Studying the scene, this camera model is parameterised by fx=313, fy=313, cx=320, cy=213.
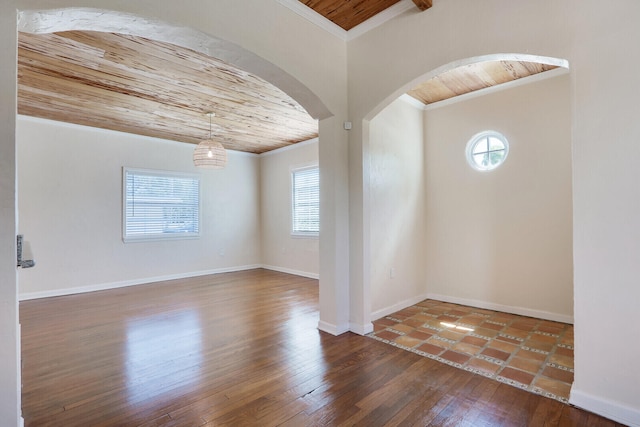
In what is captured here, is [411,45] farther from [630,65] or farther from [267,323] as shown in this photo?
[267,323]

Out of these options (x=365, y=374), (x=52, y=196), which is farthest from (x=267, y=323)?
(x=52, y=196)

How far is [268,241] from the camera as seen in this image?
24.7ft

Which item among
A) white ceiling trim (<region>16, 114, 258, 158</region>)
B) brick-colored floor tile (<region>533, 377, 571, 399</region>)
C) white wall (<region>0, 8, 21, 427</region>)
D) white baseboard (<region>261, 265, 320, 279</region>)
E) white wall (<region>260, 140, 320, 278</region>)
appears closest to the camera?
white wall (<region>0, 8, 21, 427</region>)

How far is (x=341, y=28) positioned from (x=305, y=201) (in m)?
3.84

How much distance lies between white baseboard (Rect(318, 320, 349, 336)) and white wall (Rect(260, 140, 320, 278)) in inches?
115

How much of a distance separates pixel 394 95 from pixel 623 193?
1.86 m

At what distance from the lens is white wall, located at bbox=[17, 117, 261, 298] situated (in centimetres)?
479

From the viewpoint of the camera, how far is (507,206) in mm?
3852

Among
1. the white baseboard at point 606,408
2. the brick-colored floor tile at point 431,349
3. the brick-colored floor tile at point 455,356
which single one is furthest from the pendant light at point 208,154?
the white baseboard at point 606,408

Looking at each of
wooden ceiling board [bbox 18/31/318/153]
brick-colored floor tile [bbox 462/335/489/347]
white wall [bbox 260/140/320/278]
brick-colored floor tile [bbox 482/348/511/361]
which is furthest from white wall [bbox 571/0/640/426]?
white wall [bbox 260/140/320/278]

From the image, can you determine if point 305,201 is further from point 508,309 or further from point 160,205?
point 508,309

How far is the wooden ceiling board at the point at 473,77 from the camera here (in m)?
3.34

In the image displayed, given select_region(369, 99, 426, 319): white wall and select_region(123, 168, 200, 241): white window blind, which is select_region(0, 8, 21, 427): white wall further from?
select_region(123, 168, 200, 241): white window blind

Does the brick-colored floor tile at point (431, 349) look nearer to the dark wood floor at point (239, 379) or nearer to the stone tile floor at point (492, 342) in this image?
the stone tile floor at point (492, 342)
